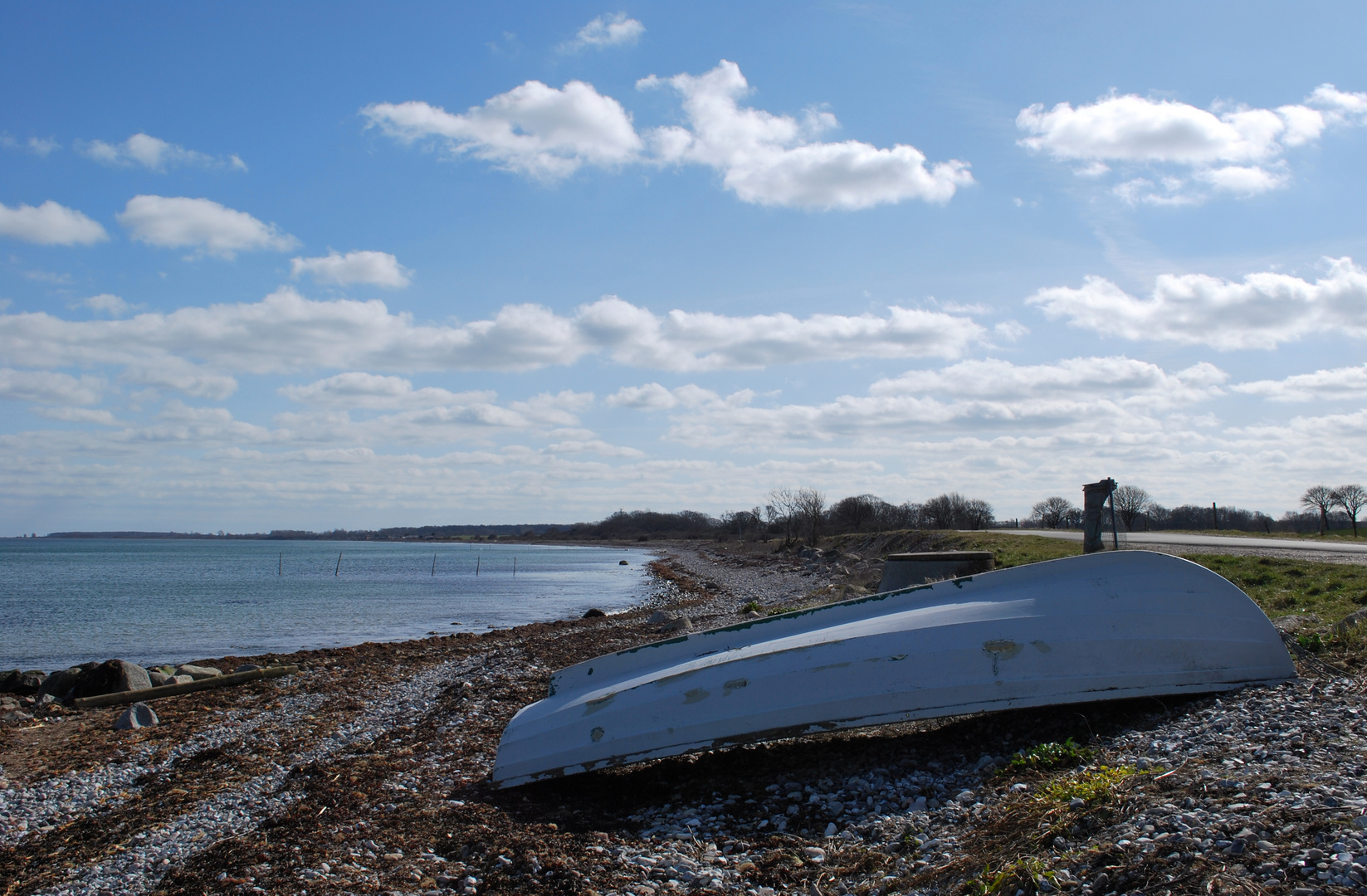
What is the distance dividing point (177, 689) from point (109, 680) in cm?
107

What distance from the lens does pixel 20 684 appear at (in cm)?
1324

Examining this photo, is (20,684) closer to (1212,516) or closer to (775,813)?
(775,813)

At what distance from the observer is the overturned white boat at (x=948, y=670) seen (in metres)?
5.78

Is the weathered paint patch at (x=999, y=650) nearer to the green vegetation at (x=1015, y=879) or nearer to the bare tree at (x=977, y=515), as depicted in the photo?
the green vegetation at (x=1015, y=879)

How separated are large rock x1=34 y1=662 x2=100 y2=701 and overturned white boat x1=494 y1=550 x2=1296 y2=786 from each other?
10637 mm

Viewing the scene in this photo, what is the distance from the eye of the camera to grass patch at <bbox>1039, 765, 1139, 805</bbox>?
4.01 m

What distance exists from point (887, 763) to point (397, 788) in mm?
4025

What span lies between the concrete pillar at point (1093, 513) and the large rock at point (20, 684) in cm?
1811

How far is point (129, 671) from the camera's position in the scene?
41.7 ft

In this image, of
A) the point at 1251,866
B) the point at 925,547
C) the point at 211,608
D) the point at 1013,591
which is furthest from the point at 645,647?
the point at 925,547

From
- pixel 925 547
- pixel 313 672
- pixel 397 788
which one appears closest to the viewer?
pixel 397 788

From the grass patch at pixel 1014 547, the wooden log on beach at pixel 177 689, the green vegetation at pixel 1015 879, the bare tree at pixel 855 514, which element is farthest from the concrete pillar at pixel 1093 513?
the bare tree at pixel 855 514

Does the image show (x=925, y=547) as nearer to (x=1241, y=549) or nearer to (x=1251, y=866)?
(x=1241, y=549)

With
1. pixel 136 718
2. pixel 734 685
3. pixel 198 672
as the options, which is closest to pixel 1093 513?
pixel 734 685
